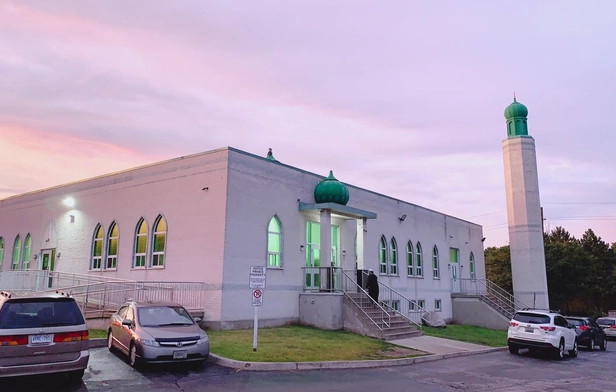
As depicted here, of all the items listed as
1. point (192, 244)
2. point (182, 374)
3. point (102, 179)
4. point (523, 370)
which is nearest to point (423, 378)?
point (523, 370)

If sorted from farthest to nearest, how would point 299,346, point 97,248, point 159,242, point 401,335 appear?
point 97,248
point 159,242
point 401,335
point 299,346

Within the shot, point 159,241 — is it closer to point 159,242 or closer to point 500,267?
point 159,242

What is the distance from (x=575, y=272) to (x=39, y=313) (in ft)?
162

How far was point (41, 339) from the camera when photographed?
8867 mm

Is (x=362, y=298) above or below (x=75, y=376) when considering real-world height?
above

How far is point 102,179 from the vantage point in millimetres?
23891

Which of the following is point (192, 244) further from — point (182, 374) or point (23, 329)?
point (23, 329)

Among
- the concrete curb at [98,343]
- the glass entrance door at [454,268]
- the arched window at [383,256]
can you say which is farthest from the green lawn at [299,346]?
the glass entrance door at [454,268]

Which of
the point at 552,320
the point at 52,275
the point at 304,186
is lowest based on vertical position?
the point at 552,320

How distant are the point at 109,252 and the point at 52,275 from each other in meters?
3.18

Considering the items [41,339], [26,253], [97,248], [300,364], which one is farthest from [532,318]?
[26,253]

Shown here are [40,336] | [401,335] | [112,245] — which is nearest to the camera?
[40,336]

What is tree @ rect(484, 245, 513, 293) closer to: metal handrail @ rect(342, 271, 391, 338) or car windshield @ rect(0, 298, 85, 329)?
metal handrail @ rect(342, 271, 391, 338)

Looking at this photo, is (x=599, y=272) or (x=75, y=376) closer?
(x=75, y=376)
